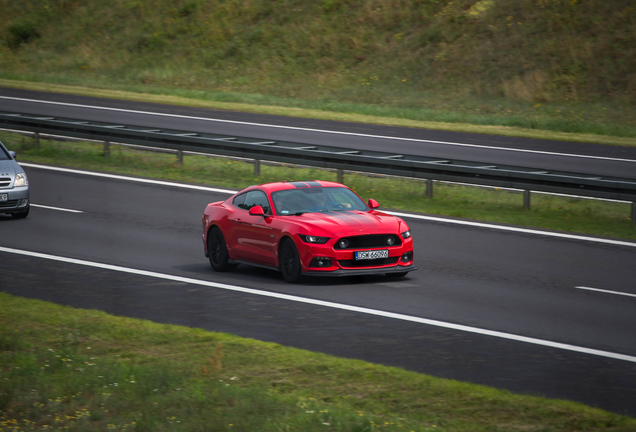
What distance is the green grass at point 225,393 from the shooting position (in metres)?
6.93

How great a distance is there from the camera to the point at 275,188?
1416cm

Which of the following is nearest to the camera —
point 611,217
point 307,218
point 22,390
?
point 22,390

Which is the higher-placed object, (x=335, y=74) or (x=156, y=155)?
(x=335, y=74)

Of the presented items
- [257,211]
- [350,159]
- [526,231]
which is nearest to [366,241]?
[257,211]

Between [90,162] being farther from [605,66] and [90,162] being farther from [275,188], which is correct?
[605,66]

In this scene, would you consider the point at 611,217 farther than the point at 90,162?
No

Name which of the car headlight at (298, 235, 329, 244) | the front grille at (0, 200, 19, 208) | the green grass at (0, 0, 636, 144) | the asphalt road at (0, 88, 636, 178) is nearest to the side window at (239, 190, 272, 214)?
the car headlight at (298, 235, 329, 244)

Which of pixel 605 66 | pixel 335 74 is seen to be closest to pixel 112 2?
pixel 335 74

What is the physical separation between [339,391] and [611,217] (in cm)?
1284

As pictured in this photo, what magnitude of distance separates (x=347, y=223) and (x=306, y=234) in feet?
2.12

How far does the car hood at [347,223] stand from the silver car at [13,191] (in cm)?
778

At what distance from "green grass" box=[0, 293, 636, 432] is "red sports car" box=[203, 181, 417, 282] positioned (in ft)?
10.6

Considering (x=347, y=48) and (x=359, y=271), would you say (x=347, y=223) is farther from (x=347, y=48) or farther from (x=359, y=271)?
(x=347, y=48)

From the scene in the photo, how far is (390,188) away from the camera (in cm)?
2261
